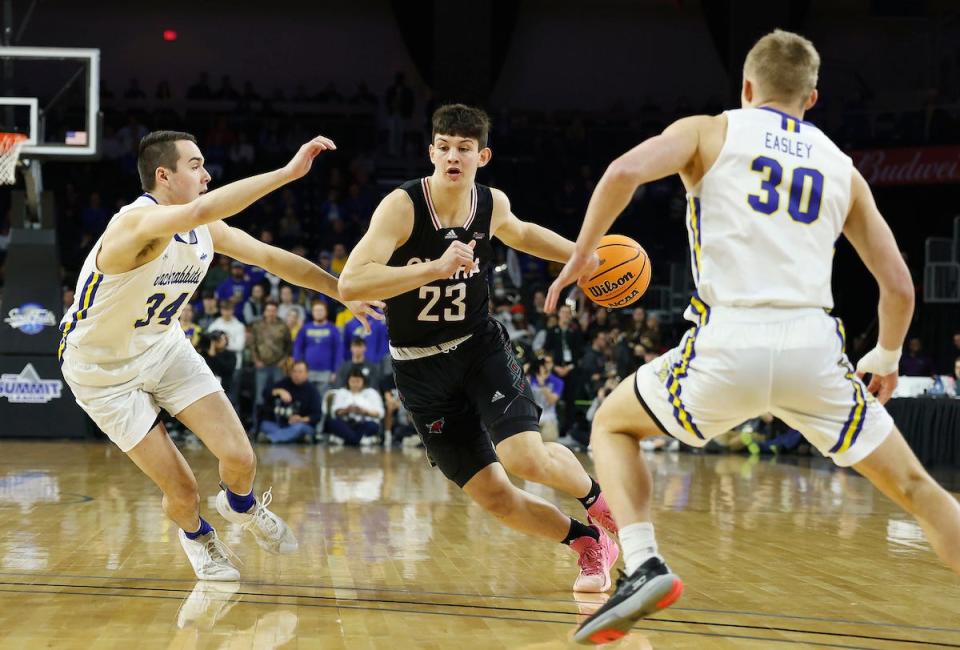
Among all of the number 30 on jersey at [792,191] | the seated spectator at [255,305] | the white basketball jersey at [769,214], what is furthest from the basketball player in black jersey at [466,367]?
the seated spectator at [255,305]

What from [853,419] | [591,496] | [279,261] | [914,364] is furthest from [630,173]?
[914,364]

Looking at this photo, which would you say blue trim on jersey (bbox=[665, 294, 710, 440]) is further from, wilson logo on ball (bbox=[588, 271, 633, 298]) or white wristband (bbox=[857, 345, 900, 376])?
wilson logo on ball (bbox=[588, 271, 633, 298])

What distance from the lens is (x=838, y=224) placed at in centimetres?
375

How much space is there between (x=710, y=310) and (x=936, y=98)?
60.3 feet

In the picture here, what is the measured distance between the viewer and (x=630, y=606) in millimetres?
3527

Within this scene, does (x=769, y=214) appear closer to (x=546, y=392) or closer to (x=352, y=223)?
(x=546, y=392)

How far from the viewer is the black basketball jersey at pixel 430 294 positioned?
5.26 meters

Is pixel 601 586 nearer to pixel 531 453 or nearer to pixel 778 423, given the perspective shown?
pixel 531 453

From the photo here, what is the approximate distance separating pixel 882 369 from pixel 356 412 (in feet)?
36.4

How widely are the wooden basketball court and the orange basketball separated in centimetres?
138

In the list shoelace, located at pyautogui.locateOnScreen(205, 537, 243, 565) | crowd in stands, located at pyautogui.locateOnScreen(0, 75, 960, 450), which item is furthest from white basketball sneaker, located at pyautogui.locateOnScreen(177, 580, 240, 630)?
crowd in stands, located at pyautogui.locateOnScreen(0, 75, 960, 450)

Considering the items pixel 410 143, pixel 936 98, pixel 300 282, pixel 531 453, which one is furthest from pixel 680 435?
pixel 410 143

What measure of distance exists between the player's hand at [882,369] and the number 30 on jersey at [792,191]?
2.00ft

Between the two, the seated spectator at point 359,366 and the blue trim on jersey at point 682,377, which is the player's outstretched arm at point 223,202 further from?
the seated spectator at point 359,366
